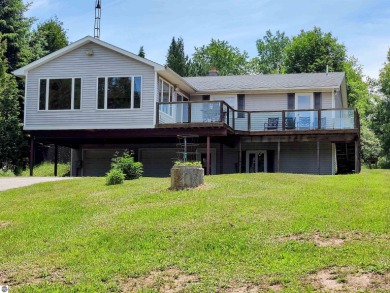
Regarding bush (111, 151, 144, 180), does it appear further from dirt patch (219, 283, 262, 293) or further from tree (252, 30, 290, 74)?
tree (252, 30, 290, 74)

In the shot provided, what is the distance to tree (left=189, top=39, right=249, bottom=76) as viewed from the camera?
2386 inches

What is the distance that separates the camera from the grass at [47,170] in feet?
96.5

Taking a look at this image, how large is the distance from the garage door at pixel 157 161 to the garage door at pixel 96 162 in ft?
5.81

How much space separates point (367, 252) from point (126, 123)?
14.9 metres

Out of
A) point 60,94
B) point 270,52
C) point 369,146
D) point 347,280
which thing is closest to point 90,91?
point 60,94

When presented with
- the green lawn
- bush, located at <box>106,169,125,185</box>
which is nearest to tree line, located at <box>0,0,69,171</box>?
bush, located at <box>106,169,125,185</box>

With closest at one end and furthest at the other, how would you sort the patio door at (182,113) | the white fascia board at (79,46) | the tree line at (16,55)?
1. the white fascia board at (79,46)
2. the patio door at (182,113)
3. the tree line at (16,55)

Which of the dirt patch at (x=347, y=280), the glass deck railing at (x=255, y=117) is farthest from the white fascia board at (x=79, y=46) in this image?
the dirt patch at (x=347, y=280)

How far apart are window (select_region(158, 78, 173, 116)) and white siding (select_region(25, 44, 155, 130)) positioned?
707 millimetres

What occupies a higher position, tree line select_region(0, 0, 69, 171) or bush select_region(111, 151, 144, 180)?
tree line select_region(0, 0, 69, 171)

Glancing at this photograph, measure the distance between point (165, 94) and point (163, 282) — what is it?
16164 mm

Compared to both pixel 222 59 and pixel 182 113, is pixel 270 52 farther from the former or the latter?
pixel 182 113

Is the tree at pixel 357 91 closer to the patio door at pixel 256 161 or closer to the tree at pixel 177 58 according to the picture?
the tree at pixel 177 58

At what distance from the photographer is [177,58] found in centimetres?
4866
